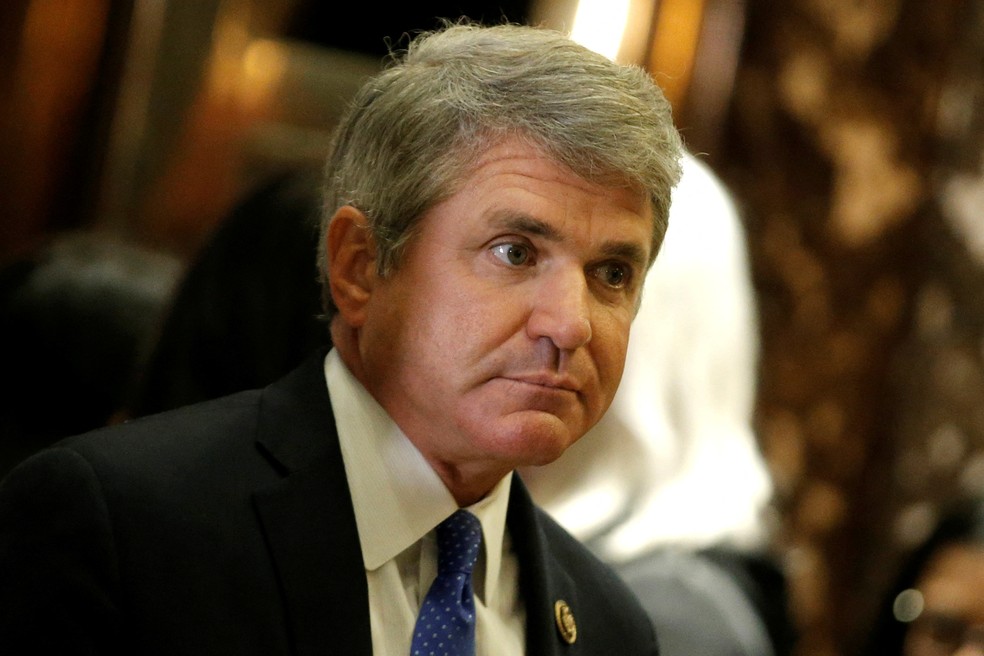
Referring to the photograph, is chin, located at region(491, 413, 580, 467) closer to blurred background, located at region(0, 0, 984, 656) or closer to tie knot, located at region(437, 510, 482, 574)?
tie knot, located at region(437, 510, 482, 574)

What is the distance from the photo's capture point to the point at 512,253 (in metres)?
1.62

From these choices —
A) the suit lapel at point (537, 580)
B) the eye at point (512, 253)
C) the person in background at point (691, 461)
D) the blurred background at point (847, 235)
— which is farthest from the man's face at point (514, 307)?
the blurred background at point (847, 235)

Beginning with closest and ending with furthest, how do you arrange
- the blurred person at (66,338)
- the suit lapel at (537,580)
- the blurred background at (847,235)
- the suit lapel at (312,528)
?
1. the suit lapel at (312,528)
2. the suit lapel at (537,580)
3. the blurred person at (66,338)
4. the blurred background at (847,235)

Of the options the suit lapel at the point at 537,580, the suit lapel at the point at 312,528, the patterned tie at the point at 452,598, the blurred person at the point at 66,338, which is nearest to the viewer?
the suit lapel at the point at 312,528

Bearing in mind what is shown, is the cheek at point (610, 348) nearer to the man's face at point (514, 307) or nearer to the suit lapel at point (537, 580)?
the man's face at point (514, 307)

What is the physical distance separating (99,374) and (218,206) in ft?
1.96

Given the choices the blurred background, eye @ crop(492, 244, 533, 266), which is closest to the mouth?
eye @ crop(492, 244, 533, 266)

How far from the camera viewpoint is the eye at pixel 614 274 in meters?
1.69

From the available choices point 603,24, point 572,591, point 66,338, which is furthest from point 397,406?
point 603,24

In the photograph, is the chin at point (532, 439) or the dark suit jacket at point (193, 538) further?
the chin at point (532, 439)

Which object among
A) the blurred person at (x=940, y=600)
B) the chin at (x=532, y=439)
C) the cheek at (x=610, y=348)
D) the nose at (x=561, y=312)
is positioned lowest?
the blurred person at (x=940, y=600)

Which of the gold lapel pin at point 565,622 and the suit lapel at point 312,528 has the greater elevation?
the suit lapel at point 312,528

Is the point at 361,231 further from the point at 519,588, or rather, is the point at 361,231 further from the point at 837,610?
the point at 837,610

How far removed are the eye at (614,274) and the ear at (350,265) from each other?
0.29 m
